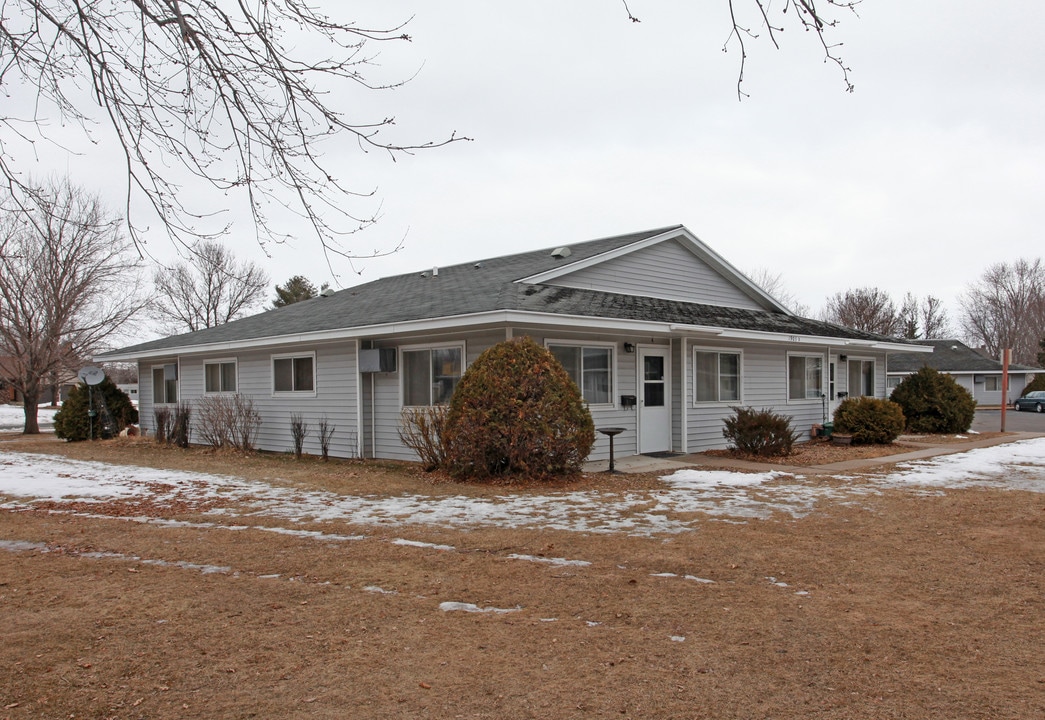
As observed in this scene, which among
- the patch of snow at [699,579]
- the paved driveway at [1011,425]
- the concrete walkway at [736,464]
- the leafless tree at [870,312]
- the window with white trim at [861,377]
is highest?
the leafless tree at [870,312]

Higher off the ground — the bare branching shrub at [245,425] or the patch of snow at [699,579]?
the bare branching shrub at [245,425]

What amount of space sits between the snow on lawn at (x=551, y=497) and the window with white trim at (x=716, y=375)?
11.4 ft

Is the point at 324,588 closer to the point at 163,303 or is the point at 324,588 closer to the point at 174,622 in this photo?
the point at 174,622

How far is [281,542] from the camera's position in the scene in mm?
6734

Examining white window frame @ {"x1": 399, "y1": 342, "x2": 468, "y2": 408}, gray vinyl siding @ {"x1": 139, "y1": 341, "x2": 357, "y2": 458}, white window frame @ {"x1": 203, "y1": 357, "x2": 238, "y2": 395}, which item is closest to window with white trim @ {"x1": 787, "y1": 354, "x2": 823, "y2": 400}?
white window frame @ {"x1": 399, "y1": 342, "x2": 468, "y2": 408}

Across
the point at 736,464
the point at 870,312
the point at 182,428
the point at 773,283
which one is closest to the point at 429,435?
the point at 736,464

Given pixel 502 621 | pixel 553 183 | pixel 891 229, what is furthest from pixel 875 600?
pixel 891 229

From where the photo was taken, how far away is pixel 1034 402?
3769 centimetres

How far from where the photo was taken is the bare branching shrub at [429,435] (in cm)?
1128

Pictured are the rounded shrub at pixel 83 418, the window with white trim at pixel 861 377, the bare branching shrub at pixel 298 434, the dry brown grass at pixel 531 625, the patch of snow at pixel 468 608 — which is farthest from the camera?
the rounded shrub at pixel 83 418

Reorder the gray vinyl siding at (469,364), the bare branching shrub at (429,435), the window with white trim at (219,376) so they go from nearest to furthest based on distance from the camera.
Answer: the bare branching shrub at (429,435) → the gray vinyl siding at (469,364) → the window with white trim at (219,376)

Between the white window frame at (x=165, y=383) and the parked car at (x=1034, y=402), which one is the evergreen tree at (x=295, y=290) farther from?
the parked car at (x=1034, y=402)

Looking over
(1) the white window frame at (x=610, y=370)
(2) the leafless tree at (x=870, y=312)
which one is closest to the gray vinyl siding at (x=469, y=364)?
(1) the white window frame at (x=610, y=370)

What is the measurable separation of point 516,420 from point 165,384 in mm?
13052
